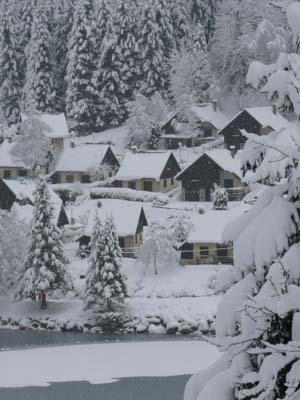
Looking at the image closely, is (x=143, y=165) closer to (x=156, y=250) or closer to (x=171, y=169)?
(x=171, y=169)

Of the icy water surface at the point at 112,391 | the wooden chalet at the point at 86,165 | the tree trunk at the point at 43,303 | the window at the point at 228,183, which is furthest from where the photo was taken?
the wooden chalet at the point at 86,165

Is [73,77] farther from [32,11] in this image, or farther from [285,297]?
[285,297]

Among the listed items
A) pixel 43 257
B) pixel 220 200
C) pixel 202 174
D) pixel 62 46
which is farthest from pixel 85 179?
pixel 62 46

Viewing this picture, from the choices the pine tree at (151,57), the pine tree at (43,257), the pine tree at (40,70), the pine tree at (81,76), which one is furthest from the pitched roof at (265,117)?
the pine tree at (43,257)

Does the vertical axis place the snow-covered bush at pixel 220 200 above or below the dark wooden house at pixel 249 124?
below

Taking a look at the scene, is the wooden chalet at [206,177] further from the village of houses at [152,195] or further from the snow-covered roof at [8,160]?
the snow-covered roof at [8,160]

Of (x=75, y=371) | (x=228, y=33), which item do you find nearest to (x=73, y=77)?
(x=228, y=33)

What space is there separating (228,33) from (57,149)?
20.2 meters

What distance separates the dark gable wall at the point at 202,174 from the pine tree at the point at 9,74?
2353 cm

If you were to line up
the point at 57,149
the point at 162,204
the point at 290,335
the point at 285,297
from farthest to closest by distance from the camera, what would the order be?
the point at 57,149 → the point at 162,204 → the point at 290,335 → the point at 285,297

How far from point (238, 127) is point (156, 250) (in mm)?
19817

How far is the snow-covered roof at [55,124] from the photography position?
58.7 meters

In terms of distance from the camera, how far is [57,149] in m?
59.3

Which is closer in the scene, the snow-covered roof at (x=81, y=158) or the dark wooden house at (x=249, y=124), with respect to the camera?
the snow-covered roof at (x=81, y=158)
